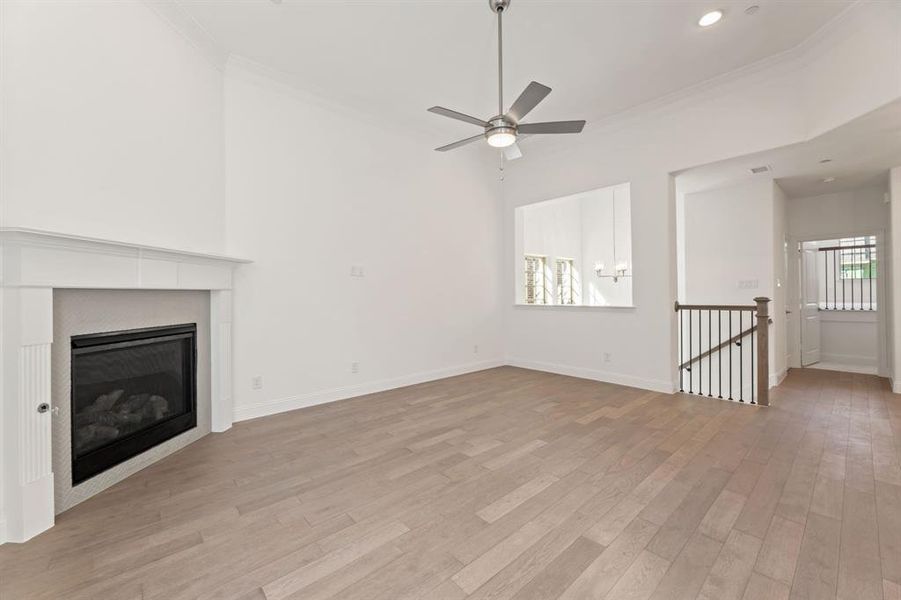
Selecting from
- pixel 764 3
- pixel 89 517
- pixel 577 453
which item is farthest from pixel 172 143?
pixel 764 3

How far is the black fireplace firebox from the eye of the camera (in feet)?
7.79

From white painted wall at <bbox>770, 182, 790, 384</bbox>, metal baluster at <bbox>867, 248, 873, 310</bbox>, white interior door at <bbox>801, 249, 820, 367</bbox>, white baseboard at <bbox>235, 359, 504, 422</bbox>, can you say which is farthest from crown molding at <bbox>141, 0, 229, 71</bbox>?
metal baluster at <bbox>867, 248, 873, 310</bbox>

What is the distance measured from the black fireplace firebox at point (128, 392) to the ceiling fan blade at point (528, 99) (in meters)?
3.19

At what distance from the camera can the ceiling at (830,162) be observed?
3.40 m

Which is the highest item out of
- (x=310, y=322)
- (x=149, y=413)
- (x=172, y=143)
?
(x=172, y=143)

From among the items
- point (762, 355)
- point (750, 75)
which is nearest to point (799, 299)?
point (762, 355)

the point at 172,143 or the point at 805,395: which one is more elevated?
the point at 172,143

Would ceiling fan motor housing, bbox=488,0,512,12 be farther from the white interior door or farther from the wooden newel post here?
the white interior door

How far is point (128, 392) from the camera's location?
2746 mm

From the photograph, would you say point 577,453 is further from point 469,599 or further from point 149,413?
point 149,413

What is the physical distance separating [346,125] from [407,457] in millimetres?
3799

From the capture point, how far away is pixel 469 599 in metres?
1.51

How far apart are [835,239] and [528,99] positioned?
22.2 ft

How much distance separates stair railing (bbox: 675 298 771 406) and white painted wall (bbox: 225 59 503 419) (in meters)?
3.06
